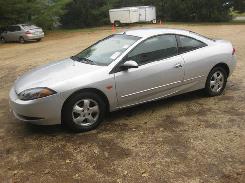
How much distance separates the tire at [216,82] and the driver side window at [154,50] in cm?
105

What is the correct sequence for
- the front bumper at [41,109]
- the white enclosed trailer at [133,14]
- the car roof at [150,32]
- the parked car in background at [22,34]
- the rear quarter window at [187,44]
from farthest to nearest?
the white enclosed trailer at [133,14]
the parked car in background at [22,34]
the rear quarter window at [187,44]
the car roof at [150,32]
the front bumper at [41,109]

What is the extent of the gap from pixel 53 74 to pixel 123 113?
1507 millimetres

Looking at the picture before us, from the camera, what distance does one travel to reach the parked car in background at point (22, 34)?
2694 centimetres

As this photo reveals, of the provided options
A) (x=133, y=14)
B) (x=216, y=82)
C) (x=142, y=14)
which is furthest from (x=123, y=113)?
(x=142, y=14)

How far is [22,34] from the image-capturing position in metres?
27.1

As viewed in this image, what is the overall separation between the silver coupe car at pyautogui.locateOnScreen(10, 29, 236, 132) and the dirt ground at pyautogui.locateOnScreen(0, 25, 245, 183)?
335 millimetres

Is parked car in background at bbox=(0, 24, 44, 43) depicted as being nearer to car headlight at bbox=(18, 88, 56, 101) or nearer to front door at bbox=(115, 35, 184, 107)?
front door at bbox=(115, 35, 184, 107)

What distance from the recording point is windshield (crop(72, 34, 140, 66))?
6676mm

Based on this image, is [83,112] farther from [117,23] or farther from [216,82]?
[117,23]

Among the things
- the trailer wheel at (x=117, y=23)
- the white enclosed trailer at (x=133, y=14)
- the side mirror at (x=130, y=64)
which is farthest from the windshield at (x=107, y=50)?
the trailer wheel at (x=117, y=23)

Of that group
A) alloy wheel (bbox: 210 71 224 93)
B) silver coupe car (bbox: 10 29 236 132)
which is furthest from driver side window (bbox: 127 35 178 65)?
alloy wheel (bbox: 210 71 224 93)

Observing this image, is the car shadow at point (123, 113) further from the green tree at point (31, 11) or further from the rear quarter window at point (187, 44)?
the green tree at point (31, 11)

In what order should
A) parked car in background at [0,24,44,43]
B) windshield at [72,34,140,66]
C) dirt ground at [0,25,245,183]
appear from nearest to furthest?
dirt ground at [0,25,245,183]
windshield at [72,34,140,66]
parked car in background at [0,24,44,43]

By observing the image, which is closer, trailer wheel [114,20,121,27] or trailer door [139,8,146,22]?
trailer door [139,8,146,22]
